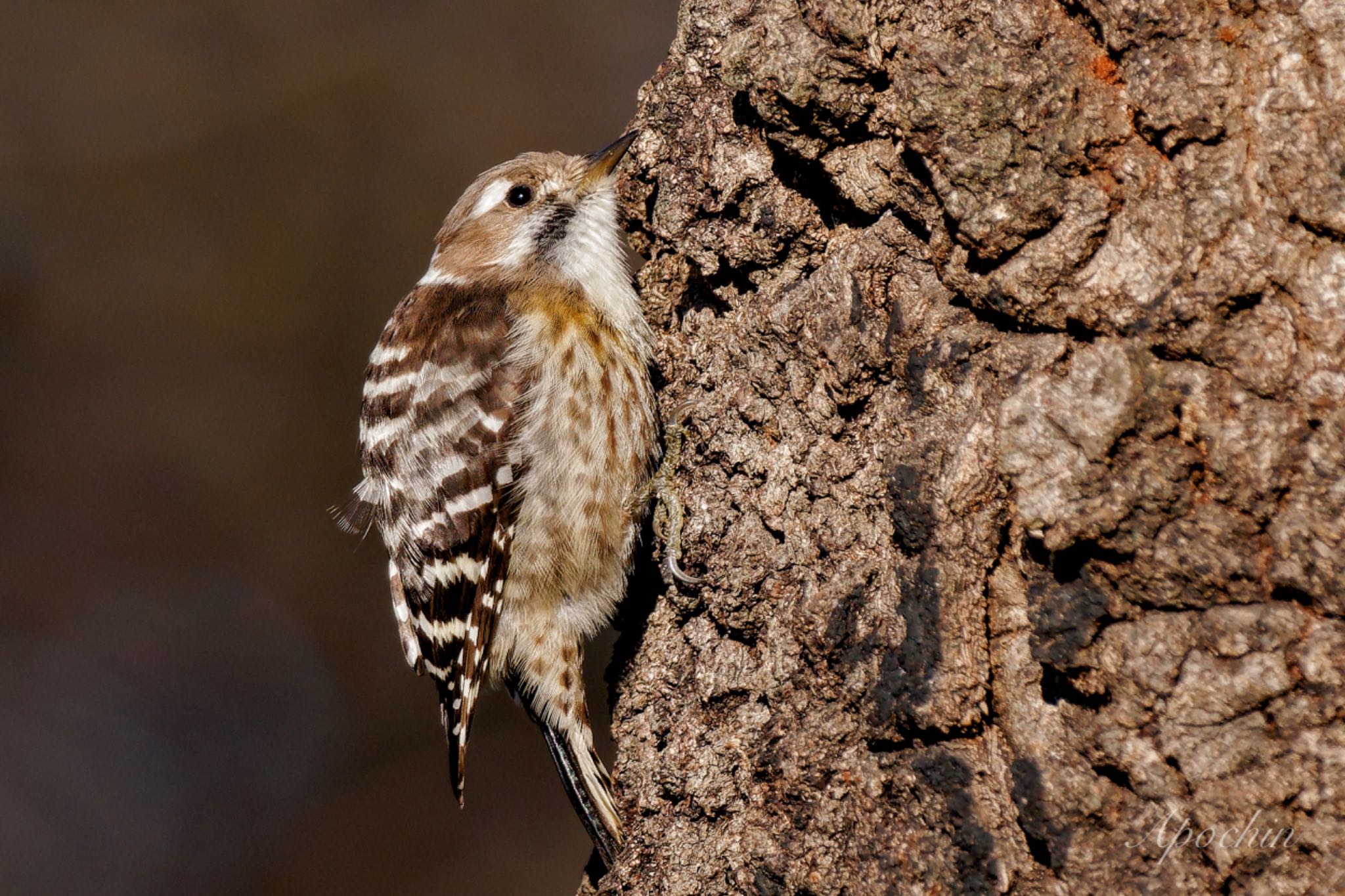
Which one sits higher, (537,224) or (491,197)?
(491,197)

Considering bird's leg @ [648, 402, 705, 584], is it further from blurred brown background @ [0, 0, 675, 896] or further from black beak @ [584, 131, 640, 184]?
blurred brown background @ [0, 0, 675, 896]

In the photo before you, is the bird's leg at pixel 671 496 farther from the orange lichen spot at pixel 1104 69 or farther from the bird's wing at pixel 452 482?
the orange lichen spot at pixel 1104 69

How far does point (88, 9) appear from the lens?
655 centimetres

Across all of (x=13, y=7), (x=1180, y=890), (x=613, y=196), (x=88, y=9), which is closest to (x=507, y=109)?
(x=88, y=9)

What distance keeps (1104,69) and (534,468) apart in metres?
2.01

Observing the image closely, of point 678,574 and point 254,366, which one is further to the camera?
point 254,366

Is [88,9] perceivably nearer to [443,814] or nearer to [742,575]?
[443,814]

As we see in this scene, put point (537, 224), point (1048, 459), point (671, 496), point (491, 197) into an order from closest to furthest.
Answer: point (1048, 459)
point (671, 496)
point (537, 224)
point (491, 197)

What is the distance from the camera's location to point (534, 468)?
354 cm
